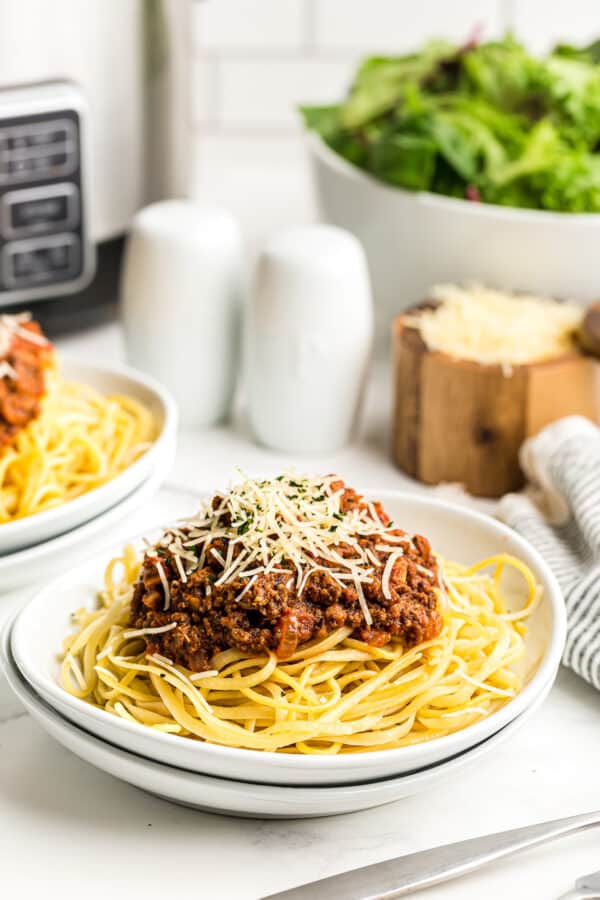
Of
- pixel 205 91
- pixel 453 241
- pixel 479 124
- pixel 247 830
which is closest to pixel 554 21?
pixel 205 91

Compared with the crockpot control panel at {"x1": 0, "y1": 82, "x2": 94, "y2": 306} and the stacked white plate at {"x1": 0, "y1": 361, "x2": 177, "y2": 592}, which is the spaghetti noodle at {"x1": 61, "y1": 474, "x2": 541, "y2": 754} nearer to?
the stacked white plate at {"x1": 0, "y1": 361, "x2": 177, "y2": 592}

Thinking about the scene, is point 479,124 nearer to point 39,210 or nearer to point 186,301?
point 186,301

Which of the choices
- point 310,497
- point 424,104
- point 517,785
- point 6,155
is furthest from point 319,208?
point 517,785

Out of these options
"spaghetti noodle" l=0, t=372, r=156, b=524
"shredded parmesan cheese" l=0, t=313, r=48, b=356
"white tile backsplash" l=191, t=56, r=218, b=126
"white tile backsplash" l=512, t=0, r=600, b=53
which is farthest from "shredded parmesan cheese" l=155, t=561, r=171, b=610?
"white tile backsplash" l=512, t=0, r=600, b=53

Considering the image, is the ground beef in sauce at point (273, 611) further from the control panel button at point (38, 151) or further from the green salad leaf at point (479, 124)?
the green salad leaf at point (479, 124)

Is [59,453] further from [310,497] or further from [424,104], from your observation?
[424,104]

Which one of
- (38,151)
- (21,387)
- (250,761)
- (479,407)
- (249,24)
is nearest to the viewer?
(250,761)

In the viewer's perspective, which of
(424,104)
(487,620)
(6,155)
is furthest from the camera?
(424,104)
